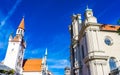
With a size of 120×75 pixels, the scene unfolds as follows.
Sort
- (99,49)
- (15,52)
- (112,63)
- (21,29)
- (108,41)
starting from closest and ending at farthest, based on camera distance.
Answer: (99,49)
(112,63)
(108,41)
(15,52)
(21,29)

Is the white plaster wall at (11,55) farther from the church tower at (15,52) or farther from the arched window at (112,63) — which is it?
the arched window at (112,63)

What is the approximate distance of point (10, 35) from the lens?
58344 mm

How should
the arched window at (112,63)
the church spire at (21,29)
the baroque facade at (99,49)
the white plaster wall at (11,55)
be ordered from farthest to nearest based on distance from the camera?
the church spire at (21,29) → the white plaster wall at (11,55) → the arched window at (112,63) → the baroque facade at (99,49)

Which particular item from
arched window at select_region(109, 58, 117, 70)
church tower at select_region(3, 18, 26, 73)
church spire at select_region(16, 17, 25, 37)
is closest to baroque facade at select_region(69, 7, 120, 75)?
arched window at select_region(109, 58, 117, 70)

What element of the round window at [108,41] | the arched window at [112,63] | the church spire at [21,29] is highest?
the church spire at [21,29]

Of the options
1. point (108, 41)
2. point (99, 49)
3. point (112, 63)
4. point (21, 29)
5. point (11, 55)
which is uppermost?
point (21, 29)

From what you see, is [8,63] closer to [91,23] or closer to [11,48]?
[11,48]

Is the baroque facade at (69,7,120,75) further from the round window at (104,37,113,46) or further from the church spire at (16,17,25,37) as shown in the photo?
the church spire at (16,17,25,37)

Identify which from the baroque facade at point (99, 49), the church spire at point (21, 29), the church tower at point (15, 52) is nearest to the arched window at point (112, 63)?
the baroque facade at point (99, 49)

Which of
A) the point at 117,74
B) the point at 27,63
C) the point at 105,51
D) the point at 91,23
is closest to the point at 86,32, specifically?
the point at 91,23

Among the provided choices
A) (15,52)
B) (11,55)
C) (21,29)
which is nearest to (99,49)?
(15,52)

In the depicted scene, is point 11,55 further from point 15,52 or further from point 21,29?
point 21,29

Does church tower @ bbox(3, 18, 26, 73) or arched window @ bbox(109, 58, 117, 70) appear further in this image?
church tower @ bbox(3, 18, 26, 73)

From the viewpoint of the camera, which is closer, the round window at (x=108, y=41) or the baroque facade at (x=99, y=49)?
the baroque facade at (x=99, y=49)
